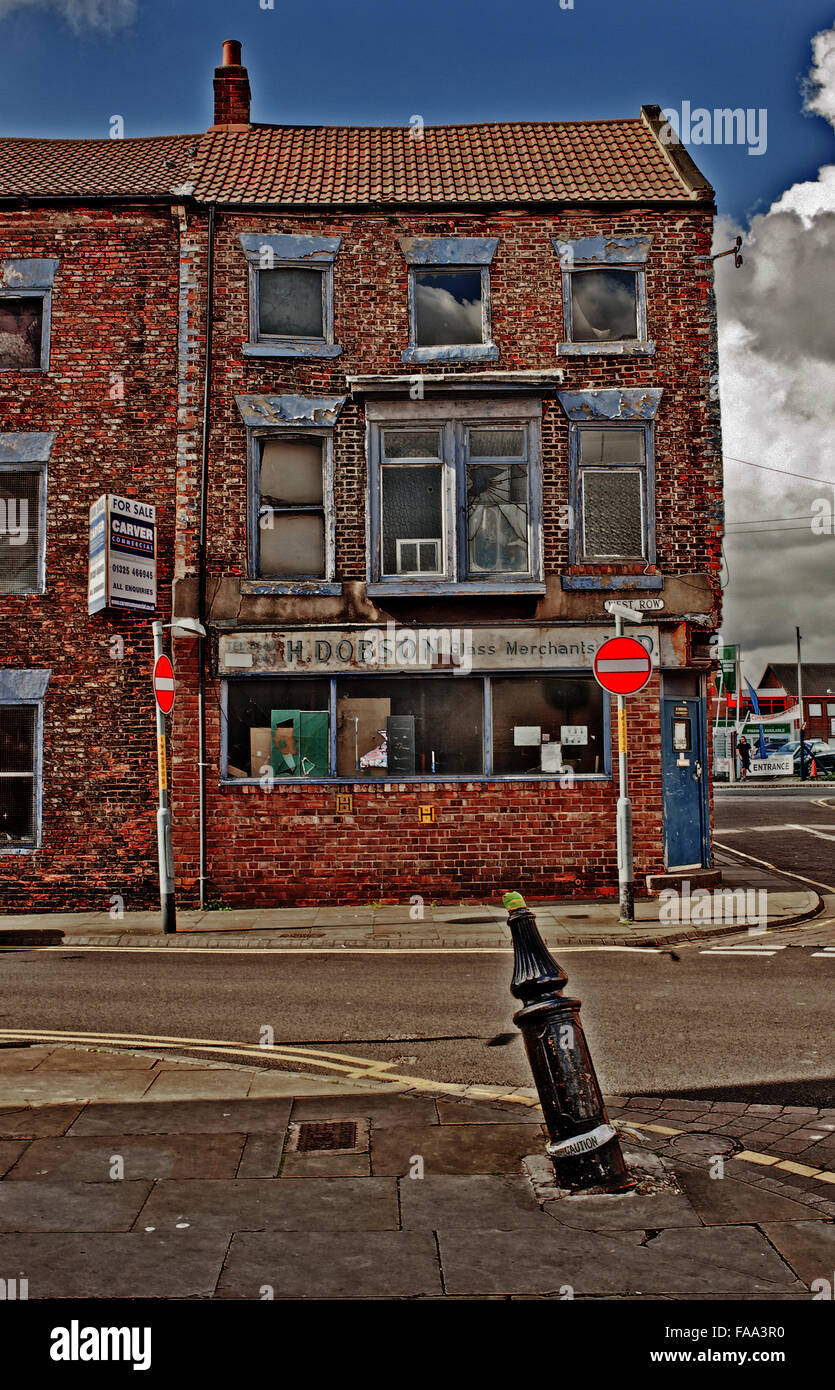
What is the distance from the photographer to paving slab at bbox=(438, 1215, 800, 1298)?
4.05 meters

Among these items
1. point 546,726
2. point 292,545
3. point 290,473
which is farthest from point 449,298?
point 546,726

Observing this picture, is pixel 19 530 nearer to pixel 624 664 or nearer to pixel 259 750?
pixel 259 750

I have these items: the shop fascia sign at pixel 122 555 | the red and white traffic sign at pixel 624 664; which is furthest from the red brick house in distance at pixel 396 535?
the red and white traffic sign at pixel 624 664

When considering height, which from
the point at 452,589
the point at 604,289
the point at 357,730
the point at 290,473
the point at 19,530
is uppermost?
the point at 604,289

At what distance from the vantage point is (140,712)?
1573 centimetres

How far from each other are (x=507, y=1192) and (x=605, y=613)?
451 inches

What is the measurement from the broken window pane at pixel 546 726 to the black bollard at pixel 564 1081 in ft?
34.9

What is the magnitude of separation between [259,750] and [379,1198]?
11198mm

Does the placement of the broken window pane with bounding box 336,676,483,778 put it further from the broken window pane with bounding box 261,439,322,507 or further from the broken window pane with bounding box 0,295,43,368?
the broken window pane with bounding box 0,295,43,368

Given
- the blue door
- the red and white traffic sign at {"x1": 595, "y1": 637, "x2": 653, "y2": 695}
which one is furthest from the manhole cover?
the blue door

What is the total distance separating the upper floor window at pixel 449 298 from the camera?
1609 cm

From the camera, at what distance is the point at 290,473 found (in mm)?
16156

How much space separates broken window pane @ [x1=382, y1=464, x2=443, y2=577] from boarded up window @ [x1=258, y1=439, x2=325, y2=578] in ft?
3.09

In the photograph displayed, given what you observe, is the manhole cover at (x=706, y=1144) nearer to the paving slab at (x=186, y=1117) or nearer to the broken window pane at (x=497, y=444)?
the paving slab at (x=186, y=1117)
